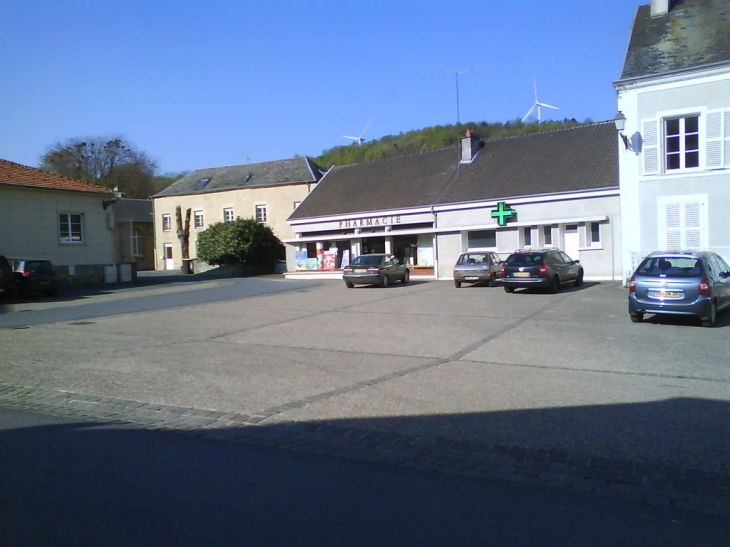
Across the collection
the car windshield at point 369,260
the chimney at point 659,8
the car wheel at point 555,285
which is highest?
the chimney at point 659,8

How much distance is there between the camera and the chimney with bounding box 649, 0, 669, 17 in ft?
85.1

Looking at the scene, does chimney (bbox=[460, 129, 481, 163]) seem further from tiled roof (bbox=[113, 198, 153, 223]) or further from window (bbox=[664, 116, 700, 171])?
tiled roof (bbox=[113, 198, 153, 223])

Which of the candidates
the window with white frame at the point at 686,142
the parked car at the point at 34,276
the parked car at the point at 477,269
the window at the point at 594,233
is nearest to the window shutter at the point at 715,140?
the window with white frame at the point at 686,142

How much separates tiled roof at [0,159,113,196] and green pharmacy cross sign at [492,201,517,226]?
20.4m

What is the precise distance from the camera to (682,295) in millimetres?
14188

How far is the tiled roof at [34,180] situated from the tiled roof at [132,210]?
31.9m

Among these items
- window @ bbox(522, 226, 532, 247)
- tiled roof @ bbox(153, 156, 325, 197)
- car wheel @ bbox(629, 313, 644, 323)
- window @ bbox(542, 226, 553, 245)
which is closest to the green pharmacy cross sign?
window @ bbox(522, 226, 532, 247)

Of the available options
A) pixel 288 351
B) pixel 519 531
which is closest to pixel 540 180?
pixel 288 351

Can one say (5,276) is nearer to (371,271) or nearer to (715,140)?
(371,271)

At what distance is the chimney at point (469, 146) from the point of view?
35812mm

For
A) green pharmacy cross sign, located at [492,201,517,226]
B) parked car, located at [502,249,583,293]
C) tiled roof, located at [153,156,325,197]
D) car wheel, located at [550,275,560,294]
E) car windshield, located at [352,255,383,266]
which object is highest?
tiled roof, located at [153,156,325,197]

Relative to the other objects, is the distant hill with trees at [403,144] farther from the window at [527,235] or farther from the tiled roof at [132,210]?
the window at [527,235]

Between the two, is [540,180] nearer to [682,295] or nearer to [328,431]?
[682,295]

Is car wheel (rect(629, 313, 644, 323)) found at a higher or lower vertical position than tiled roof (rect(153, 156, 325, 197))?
lower
